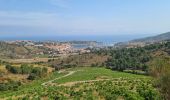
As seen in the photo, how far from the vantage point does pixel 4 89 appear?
69.4 m

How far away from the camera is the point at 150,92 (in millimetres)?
39844

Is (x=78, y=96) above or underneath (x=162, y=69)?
underneath

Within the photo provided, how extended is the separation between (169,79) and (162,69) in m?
3.11

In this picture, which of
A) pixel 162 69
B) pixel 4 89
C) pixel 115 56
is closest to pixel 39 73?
pixel 4 89

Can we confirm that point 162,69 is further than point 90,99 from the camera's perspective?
No

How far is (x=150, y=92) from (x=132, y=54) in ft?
270

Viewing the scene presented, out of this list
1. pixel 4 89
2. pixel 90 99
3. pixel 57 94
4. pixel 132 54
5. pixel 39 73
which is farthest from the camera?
pixel 132 54

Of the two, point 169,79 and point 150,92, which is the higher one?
point 169,79

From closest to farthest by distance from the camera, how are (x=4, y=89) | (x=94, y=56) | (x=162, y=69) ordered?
(x=162, y=69), (x=4, y=89), (x=94, y=56)

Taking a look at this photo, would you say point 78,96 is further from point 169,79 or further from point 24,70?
point 24,70

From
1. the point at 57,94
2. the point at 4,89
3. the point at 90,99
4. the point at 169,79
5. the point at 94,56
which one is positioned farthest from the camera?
the point at 94,56

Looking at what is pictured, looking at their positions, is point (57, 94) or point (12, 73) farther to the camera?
point (12, 73)

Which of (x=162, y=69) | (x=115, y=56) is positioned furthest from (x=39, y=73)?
(x=162, y=69)

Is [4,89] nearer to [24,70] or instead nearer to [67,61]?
[24,70]
